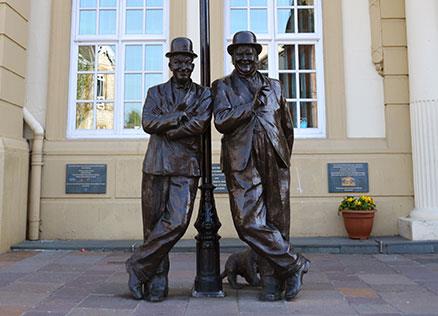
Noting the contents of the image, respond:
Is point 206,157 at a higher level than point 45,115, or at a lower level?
lower

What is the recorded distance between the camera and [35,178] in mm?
Answer: 7484

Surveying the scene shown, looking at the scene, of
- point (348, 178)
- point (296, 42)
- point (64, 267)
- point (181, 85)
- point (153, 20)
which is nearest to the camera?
point (181, 85)

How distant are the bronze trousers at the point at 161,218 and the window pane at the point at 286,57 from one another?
15.7 feet

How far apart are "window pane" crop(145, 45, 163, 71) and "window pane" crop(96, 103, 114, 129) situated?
1.06 m

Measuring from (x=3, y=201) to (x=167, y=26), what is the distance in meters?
4.23

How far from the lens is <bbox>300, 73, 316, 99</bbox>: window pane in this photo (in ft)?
26.6

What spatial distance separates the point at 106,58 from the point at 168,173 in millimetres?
5072

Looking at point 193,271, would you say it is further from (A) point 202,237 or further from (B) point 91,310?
(B) point 91,310

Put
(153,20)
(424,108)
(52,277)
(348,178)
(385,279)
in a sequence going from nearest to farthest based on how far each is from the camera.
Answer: (385,279), (52,277), (424,108), (348,178), (153,20)

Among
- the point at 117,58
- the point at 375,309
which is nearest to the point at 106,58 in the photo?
the point at 117,58

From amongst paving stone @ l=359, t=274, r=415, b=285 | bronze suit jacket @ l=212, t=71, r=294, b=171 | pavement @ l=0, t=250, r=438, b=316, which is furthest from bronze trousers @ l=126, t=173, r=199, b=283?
paving stone @ l=359, t=274, r=415, b=285

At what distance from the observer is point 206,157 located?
4223 mm

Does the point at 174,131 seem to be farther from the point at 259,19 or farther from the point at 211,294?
the point at 259,19

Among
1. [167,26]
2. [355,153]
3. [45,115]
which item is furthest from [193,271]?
[167,26]
